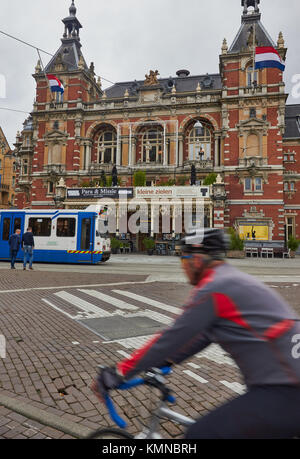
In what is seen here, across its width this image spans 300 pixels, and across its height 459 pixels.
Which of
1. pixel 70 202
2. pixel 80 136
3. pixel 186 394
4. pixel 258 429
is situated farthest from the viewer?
pixel 80 136

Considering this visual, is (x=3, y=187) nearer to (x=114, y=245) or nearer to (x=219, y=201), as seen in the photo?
(x=114, y=245)

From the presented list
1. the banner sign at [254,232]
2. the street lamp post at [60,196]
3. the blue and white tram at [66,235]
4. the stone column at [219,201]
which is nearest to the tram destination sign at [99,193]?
the street lamp post at [60,196]

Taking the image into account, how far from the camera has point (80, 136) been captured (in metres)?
35.6

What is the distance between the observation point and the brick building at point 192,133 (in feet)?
99.2

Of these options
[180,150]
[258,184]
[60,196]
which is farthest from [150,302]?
[180,150]

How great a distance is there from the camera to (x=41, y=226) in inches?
672

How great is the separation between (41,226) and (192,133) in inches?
877

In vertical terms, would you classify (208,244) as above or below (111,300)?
above

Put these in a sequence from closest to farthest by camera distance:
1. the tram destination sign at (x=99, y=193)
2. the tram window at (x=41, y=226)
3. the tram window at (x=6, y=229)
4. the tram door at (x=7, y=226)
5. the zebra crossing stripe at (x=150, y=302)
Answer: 1. the zebra crossing stripe at (x=150, y=302)
2. the tram window at (x=41, y=226)
3. the tram door at (x=7, y=226)
4. the tram window at (x=6, y=229)
5. the tram destination sign at (x=99, y=193)

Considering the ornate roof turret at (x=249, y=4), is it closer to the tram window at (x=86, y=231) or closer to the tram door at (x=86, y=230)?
the tram door at (x=86, y=230)

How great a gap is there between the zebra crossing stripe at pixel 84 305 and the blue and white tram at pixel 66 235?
7871 millimetres
